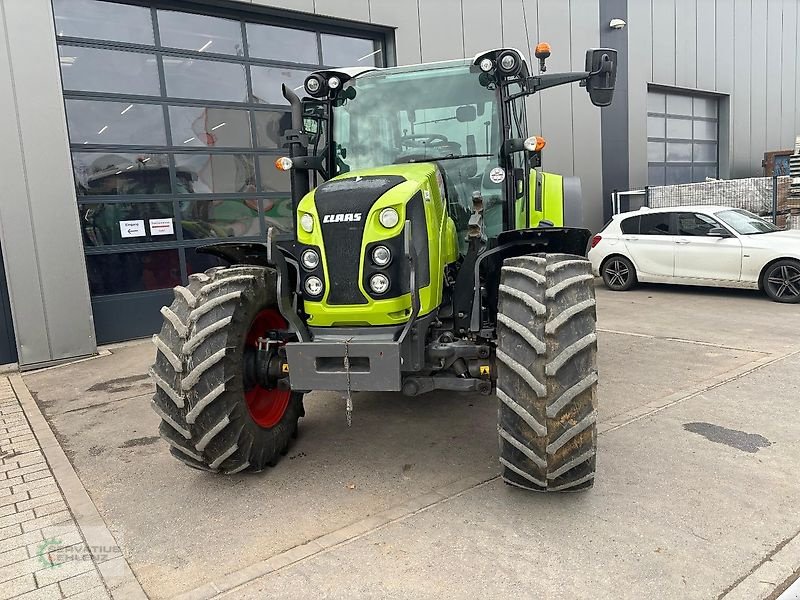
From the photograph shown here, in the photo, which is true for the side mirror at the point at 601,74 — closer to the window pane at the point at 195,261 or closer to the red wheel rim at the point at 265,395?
the red wheel rim at the point at 265,395

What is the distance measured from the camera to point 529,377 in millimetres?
3049

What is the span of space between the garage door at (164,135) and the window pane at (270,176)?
0.07 ft

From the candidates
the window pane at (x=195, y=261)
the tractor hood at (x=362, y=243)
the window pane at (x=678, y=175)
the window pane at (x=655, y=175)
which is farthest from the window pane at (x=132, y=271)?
the window pane at (x=678, y=175)

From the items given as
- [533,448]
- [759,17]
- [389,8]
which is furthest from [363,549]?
[759,17]

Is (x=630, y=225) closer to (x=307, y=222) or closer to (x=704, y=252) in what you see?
(x=704, y=252)

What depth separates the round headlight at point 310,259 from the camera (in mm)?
3516

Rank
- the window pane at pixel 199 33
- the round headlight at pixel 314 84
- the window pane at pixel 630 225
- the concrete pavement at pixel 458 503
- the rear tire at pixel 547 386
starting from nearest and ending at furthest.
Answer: the concrete pavement at pixel 458 503
the rear tire at pixel 547 386
the round headlight at pixel 314 84
the window pane at pixel 199 33
the window pane at pixel 630 225

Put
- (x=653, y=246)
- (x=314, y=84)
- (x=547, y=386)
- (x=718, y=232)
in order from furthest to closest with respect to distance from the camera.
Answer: (x=653, y=246), (x=718, y=232), (x=314, y=84), (x=547, y=386)

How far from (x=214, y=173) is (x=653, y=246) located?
7.38 meters

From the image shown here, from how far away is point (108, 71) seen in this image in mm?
7957

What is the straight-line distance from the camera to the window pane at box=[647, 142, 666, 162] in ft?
49.9

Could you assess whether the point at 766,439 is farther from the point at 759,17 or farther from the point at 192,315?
the point at 759,17

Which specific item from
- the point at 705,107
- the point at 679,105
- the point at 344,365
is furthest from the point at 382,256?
the point at 705,107

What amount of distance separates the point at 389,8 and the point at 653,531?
9.35 metres
